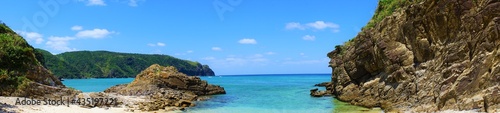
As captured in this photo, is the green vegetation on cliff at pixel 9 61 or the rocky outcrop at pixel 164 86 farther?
the rocky outcrop at pixel 164 86

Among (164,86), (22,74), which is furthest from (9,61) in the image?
(164,86)

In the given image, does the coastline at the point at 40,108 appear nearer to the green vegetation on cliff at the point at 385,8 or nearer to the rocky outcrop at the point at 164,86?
the rocky outcrop at the point at 164,86

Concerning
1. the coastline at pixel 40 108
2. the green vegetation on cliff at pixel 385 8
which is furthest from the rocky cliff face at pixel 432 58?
the coastline at pixel 40 108

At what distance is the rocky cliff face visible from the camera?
23.9 metres

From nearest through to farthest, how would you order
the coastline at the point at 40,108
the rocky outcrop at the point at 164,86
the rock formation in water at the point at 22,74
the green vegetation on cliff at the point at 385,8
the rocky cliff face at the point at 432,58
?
1. the rocky cliff face at the point at 432,58
2. the rock formation in water at the point at 22,74
3. the coastline at the point at 40,108
4. the green vegetation on cliff at the point at 385,8
5. the rocky outcrop at the point at 164,86

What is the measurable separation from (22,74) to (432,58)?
31.8 metres

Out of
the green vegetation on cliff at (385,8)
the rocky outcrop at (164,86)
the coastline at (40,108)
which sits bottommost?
the coastline at (40,108)

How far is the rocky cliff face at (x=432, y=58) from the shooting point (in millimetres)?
23922

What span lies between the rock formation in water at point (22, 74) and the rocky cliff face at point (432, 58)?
27.2 meters

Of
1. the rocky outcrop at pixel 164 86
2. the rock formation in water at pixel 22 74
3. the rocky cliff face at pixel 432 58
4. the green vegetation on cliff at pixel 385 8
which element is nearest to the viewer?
the rocky cliff face at pixel 432 58

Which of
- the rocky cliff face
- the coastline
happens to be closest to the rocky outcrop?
the coastline

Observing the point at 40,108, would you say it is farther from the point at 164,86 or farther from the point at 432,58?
the point at 164,86

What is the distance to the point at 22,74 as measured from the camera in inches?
1221

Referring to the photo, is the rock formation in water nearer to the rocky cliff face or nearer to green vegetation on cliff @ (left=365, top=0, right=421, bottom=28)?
the rocky cliff face
